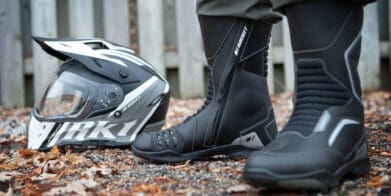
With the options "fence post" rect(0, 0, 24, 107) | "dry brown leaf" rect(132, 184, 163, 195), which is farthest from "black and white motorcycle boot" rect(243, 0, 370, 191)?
"fence post" rect(0, 0, 24, 107)

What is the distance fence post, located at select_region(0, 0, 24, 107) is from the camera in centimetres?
399

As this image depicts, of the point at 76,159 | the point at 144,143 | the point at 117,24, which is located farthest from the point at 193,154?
the point at 117,24

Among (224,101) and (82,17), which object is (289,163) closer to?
(224,101)

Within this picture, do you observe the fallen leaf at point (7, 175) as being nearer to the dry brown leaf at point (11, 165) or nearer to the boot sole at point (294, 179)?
the dry brown leaf at point (11, 165)

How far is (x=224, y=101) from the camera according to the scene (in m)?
1.68

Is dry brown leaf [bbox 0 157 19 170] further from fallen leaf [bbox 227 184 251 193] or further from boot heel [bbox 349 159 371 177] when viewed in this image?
boot heel [bbox 349 159 371 177]

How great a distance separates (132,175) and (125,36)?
2.60 metres

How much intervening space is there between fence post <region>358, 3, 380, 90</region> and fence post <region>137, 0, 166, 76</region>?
4.65ft

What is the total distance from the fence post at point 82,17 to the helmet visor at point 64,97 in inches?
71.6

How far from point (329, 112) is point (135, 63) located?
1.08 m

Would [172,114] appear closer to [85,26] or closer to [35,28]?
[85,26]

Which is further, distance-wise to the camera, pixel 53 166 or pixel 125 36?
pixel 125 36

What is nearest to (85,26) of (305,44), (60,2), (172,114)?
(60,2)

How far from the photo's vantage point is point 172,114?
3512 millimetres
